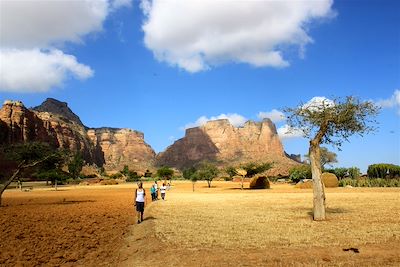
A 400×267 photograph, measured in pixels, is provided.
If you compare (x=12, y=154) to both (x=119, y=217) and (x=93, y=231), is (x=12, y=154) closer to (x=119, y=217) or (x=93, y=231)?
(x=119, y=217)

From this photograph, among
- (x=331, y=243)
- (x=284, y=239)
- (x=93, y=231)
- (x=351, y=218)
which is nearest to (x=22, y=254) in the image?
(x=93, y=231)

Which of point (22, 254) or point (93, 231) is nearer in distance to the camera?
point (22, 254)

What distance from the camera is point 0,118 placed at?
166 m

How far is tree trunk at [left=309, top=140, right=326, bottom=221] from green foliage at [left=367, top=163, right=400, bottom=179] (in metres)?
74.6

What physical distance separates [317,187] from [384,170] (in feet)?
255

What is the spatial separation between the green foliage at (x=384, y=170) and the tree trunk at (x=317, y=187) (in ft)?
245

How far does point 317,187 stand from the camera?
67.1 feet

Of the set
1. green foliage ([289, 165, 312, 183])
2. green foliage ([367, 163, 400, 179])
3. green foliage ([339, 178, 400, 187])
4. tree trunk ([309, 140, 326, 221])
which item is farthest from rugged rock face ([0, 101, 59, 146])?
tree trunk ([309, 140, 326, 221])

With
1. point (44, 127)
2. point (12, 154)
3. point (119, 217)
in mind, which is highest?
point (44, 127)

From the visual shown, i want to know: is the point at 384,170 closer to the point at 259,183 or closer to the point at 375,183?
the point at 375,183

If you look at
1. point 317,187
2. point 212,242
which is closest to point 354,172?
point 317,187

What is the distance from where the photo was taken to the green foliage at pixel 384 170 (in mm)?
87750

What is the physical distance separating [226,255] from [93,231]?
9.63 m

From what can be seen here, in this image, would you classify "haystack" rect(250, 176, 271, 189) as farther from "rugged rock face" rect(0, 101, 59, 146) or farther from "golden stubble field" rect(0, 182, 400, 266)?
"rugged rock face" rect(0, 101, 59, 146)
